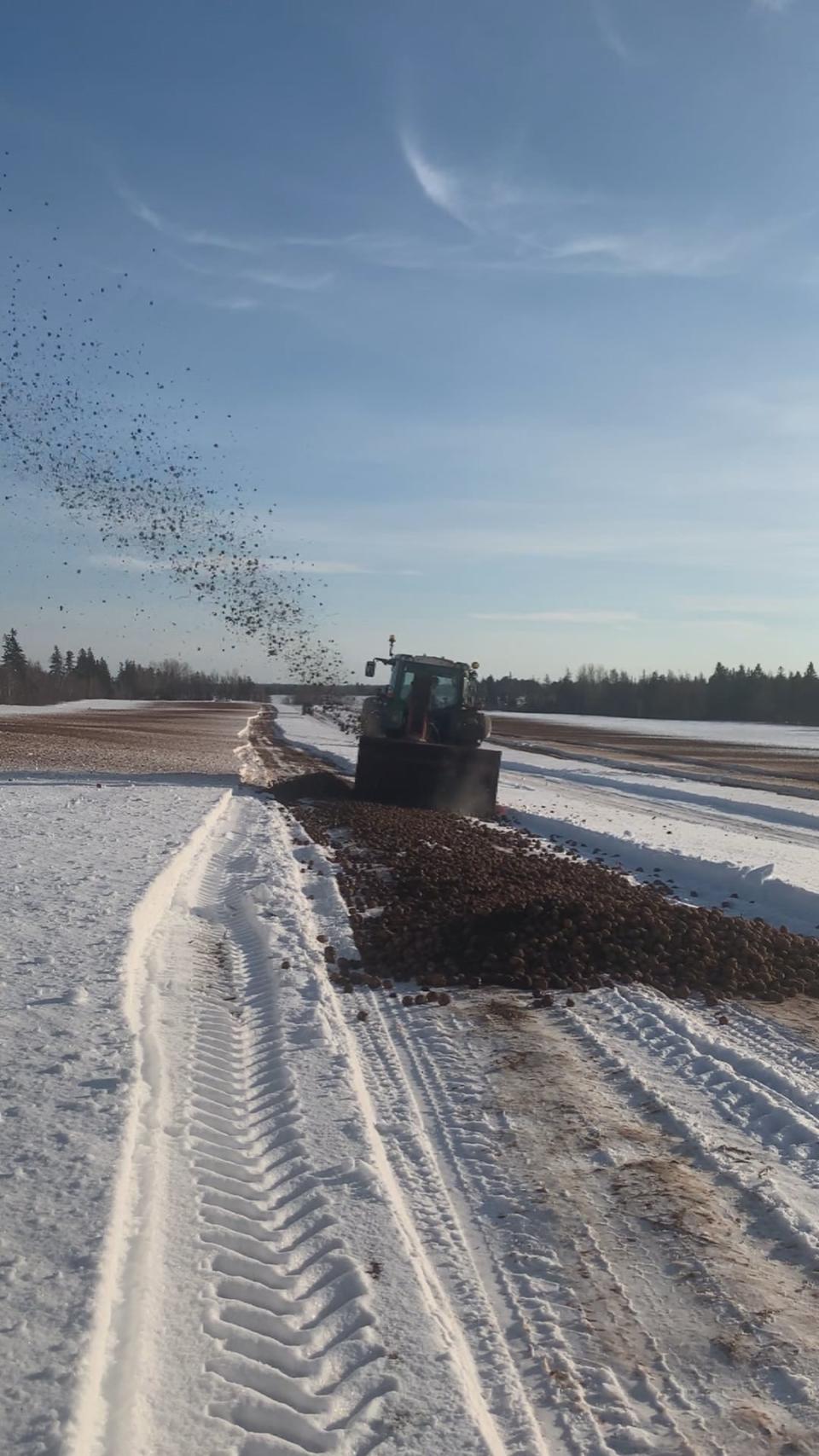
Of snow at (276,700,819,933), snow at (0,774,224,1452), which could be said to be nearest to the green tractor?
snow at (276,700,819,933)

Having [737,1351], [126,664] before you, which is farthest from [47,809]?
[126,664]

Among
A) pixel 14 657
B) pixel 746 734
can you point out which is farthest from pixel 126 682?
pixel 746 734

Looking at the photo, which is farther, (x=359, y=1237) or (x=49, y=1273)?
(x=359, y=1237)

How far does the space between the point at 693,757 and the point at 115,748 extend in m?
24.1

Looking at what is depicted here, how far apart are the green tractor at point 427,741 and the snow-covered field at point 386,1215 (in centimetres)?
1176

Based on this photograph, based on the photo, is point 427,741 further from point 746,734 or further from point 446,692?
point 746,734

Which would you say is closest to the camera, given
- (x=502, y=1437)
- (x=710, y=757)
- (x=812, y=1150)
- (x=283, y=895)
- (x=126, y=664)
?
(x=502, y=1437)

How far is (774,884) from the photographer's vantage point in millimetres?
12078

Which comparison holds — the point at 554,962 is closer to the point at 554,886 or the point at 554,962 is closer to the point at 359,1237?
the point at 554,886

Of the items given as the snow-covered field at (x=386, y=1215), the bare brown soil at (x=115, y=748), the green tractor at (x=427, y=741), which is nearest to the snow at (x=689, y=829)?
the green tractor at (x=427, y=741)

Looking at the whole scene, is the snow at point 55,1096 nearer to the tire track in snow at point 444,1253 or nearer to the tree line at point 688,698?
the tire track in snow at point 444,1253

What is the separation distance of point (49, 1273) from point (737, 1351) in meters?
2.28

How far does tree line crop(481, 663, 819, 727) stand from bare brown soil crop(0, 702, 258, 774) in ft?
190

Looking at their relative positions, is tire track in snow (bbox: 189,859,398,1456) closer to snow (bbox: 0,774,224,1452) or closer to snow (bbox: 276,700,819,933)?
snow (bbox: 0,774,224,1452)
